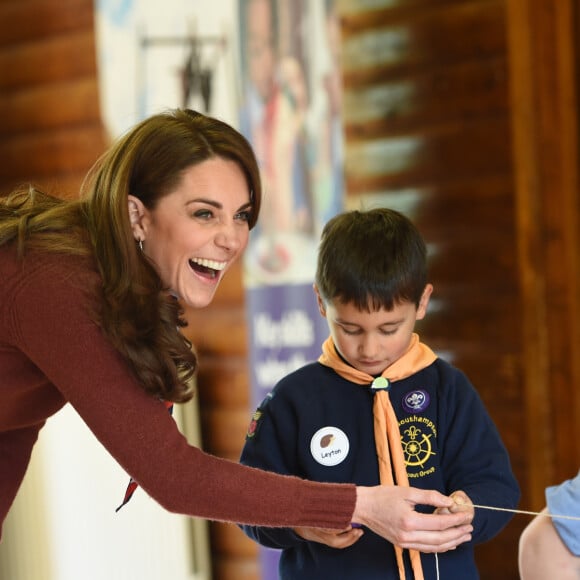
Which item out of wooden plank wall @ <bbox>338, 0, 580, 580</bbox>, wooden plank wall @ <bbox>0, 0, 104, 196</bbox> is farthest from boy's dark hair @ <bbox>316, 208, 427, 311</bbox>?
wooden plank wall @ <bbox>0, 0, 104, 196</bbox>

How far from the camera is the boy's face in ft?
5.24

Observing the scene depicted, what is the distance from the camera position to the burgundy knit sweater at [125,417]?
54.7 inches

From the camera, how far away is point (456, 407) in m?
1.63

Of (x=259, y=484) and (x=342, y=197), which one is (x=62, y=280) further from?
(x=342, y=197)

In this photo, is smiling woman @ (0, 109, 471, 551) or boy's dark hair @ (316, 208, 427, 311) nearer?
smiling woman @ (0, 109, 471, 551)

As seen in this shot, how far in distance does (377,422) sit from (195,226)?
18.4 inches

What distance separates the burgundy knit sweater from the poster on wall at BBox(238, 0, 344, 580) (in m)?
1.59

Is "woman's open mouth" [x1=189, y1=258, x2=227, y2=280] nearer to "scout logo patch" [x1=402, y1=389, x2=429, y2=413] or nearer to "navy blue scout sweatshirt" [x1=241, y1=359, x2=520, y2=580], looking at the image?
"navy blue scout sweatshirt" [x1=241, y1=359, x2=520, y2=580]

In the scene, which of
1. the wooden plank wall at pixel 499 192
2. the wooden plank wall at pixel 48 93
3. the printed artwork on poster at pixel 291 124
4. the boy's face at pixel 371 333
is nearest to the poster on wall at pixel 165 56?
the wooden plank wall at pixel 48 93

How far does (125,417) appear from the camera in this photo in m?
1.39

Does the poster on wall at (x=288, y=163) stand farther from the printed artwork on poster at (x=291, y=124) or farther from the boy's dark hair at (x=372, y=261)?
the boy's dark hair at (x=372, y=261)

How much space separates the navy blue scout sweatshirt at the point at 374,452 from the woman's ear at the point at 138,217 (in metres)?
0.41

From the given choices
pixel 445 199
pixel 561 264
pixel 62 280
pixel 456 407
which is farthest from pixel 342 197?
pixel 62 280

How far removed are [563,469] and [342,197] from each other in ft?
3.97
